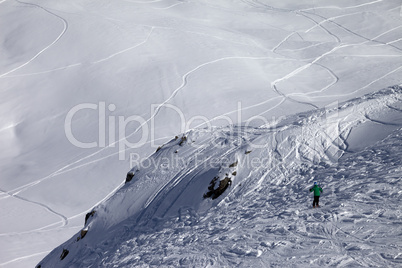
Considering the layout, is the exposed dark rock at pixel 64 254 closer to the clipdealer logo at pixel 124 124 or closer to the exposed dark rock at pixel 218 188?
the exposed dark rock at pixel 218 188

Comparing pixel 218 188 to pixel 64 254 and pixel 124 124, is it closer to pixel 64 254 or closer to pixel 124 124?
pixel 64 254

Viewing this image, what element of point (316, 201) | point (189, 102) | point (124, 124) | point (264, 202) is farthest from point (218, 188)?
point (189, 102)

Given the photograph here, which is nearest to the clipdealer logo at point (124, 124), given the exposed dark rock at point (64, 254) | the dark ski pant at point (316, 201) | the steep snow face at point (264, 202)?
the steep snow face at point (264, 202)

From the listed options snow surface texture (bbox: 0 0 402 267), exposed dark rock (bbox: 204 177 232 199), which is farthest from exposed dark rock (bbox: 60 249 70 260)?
exposed dark rock (bbox: 204 177 232 199)

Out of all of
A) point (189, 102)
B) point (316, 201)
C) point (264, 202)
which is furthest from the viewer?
point (189, 102)

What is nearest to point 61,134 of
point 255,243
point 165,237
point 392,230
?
point 165,237

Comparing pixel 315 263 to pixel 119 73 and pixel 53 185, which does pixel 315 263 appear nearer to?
pixel 53 185
